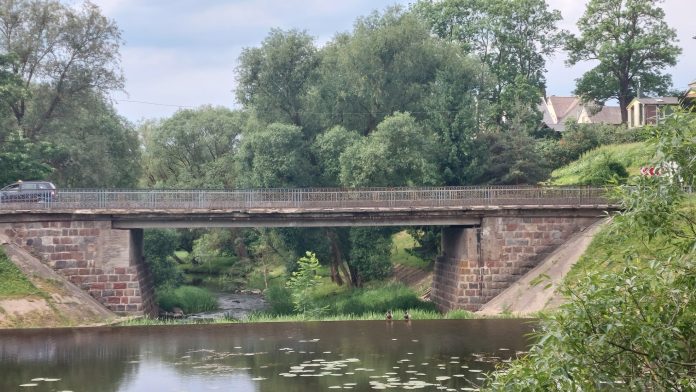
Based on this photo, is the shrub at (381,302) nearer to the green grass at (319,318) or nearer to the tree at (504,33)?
the green grass at (319,318)

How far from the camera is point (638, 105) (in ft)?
315

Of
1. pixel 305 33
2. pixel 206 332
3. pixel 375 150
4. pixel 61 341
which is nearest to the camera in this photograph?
pixel 61 341

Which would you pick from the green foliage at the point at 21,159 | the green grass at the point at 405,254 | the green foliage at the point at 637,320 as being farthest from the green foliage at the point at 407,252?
the green foliage at the point at 637,320

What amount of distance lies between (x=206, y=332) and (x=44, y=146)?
90.1 ft

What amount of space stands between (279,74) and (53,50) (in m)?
18.8

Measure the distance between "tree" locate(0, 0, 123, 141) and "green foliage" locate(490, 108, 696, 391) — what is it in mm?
60721

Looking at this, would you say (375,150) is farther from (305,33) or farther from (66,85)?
(66,85)

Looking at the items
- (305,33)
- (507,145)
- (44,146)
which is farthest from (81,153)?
(507,145)

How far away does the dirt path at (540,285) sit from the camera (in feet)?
176

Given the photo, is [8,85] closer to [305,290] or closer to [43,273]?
[43,273]

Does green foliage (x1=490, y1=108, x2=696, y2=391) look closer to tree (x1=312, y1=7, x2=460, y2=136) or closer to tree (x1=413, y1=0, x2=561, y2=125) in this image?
tree (x1=312, y1=7, x2=460, y2=136)

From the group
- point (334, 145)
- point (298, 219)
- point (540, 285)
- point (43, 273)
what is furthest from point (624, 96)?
point (43, 273)

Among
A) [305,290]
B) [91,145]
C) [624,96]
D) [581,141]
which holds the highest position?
[624,96]

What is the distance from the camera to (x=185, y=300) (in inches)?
2544
